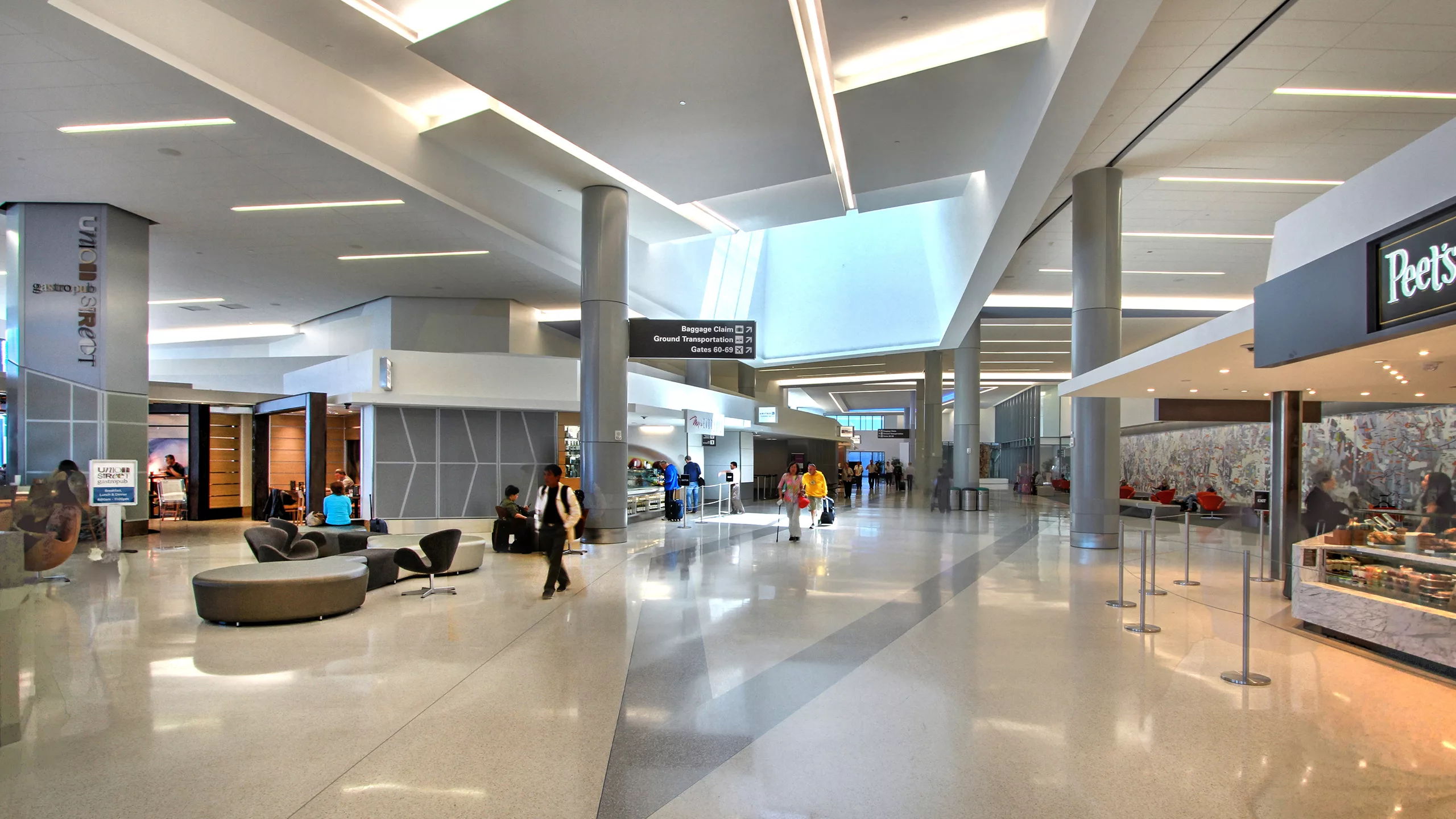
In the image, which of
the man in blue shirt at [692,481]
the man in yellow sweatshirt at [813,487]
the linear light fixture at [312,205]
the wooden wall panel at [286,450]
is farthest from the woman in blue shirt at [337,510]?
the wooden wall panel at [286,450]

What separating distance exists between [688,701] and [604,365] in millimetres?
10289

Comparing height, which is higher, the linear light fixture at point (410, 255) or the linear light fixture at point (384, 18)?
the linear light fixture at point (384, 18)

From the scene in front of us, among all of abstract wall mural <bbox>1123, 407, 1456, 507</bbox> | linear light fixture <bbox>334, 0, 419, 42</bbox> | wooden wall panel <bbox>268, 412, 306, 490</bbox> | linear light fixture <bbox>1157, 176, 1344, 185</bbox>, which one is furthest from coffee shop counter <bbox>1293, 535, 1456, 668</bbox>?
wooden wall panel <bbox>268, 412, 306, 490</bbox>

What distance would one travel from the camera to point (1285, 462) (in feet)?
32.2

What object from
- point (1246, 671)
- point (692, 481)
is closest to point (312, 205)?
point (692, 481)

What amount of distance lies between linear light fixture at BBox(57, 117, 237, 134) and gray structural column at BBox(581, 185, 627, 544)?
6.33 metres

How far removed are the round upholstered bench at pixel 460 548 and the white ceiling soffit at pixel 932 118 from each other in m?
8.40

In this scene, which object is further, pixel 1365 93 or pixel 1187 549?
pixel 1365 93

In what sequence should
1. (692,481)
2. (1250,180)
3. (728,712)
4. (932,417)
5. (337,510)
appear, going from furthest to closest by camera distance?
(932,417) → (692,481) → (1250,180) → (337,510) → (728,712)

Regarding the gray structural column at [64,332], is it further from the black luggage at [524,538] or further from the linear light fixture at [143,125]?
the black luggage at [524,538]

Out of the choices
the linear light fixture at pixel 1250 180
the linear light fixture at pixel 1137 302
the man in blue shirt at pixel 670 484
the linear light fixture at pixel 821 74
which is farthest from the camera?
the linear light fixture at pixel 1137 302

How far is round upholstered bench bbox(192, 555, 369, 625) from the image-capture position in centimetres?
745

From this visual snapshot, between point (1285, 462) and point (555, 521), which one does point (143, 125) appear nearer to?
point (555, 521)

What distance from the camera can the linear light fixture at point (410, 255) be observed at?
16.7 m
